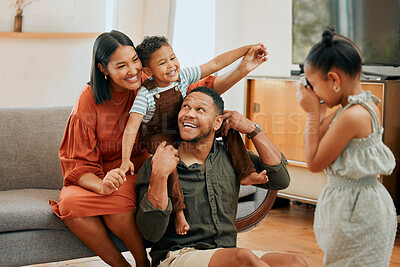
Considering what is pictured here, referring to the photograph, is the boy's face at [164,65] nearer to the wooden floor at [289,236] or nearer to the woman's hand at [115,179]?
the woman's hand at [115,179]

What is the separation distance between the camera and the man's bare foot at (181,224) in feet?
6.22

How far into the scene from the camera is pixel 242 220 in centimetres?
256

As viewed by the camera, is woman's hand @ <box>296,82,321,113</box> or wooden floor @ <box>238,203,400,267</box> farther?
wooden floor @ <box>238,203,400,267</box>

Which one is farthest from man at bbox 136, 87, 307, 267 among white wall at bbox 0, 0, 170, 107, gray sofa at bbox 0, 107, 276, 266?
white wall at bbox 0, 0, 170, 107

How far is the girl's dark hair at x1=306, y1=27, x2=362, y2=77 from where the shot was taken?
4.55ft

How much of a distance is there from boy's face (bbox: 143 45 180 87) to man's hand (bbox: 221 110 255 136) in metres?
0.27

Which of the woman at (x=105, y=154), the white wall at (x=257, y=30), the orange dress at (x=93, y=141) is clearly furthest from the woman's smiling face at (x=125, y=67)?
the white wall at (x=257, y=30)

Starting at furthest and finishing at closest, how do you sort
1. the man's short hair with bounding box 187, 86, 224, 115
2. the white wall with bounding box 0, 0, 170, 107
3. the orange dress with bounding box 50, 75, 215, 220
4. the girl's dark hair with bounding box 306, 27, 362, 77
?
the white wall with bounding box 0, 0, 170, 107 → the orange dress with bounding box 50, 75, 215, 220 → the man's short hair with bounding box 187, 86, 224, 115 → the girl's dark hair with bounding box 306, 27, 362, 77

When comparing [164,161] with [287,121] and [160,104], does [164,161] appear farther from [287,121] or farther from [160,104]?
[287,121]

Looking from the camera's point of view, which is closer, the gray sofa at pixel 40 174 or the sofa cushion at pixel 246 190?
the gray sofa at pixel 40 174

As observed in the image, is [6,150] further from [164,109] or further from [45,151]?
[164,109]

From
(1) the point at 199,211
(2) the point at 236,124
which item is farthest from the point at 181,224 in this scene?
(2) the point at 236,124

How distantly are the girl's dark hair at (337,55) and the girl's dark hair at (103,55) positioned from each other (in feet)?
2.99

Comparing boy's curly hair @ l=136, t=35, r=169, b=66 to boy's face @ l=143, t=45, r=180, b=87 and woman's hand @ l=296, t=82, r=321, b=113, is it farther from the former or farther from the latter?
woman's hand @ l=296, t=82, r=321, b=113
